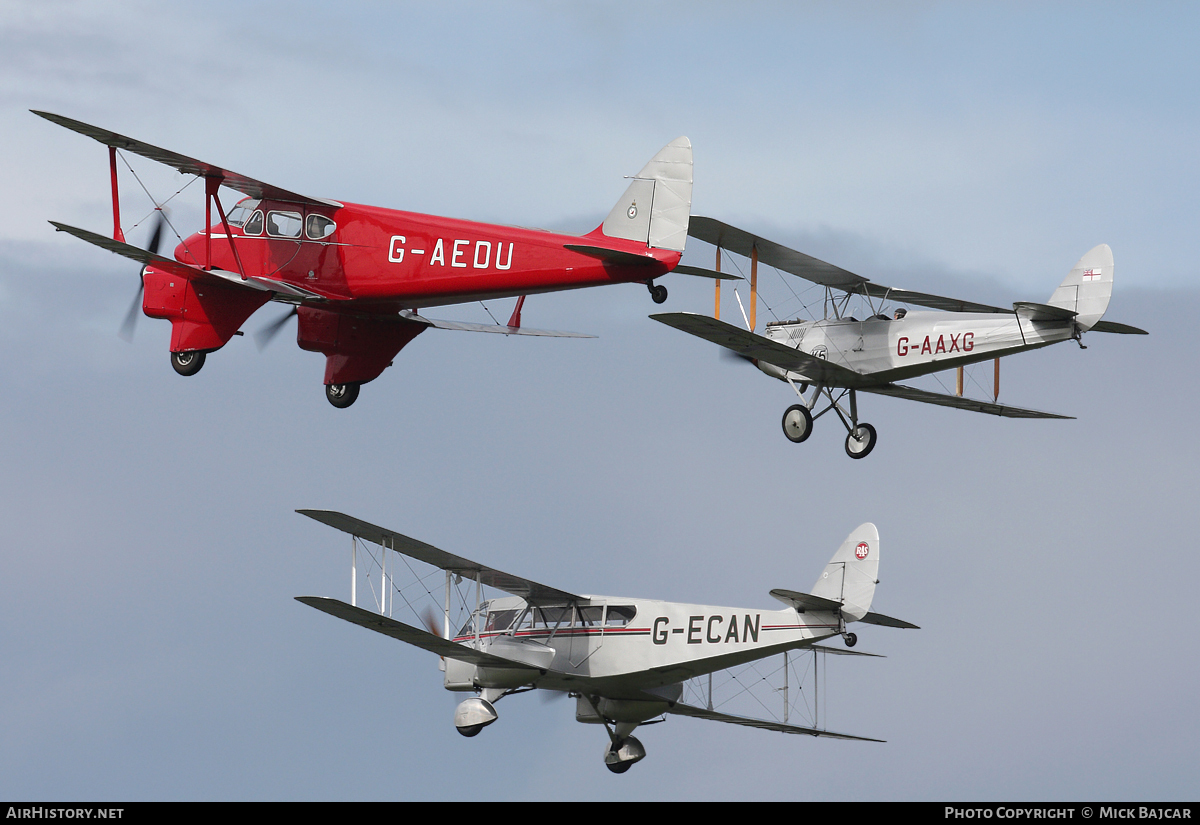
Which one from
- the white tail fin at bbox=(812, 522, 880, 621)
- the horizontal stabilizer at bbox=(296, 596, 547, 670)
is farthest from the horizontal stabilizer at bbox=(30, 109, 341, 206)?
the white tail fin at bbox=(812, 522, 880, 621)

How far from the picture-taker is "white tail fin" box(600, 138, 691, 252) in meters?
35.4

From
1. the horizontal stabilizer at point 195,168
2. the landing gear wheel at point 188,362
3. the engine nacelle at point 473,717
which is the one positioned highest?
the horizontal stabilizer at point 195,168

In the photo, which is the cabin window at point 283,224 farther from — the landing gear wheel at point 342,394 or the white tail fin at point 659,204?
the white tail fin at point 659,204

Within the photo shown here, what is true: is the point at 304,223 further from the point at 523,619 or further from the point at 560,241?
the point at 523,619

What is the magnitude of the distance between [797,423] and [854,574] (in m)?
3.16

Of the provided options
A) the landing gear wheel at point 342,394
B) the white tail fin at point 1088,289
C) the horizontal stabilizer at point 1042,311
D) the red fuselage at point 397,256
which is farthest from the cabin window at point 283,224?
the white tail fin at point 1088,289

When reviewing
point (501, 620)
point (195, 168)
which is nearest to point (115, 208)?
point (195, 168)

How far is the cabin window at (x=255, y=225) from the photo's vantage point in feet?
127

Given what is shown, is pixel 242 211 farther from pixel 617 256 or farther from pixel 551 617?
pixel 551 617

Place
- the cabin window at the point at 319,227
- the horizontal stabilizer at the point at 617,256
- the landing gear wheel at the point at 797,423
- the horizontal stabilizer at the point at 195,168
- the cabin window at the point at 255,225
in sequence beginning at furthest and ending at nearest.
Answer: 1. the landing gear wheel at the point at 797,423
2. the cabin window at the point at 255,225
3. the cabin window at the point at 319,227
4. the horizontal stabilizer at the point at 195,168
5. the horizontal stabilizer at the point at 617,256

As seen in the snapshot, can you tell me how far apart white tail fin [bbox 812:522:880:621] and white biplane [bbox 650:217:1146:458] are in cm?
192

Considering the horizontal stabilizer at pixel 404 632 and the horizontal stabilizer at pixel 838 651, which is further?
the horizontal stabilizer at pixel 838 651

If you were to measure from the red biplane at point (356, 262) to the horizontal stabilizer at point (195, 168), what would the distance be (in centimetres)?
2

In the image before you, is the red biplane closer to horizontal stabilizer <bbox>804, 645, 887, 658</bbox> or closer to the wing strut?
the wing strut
